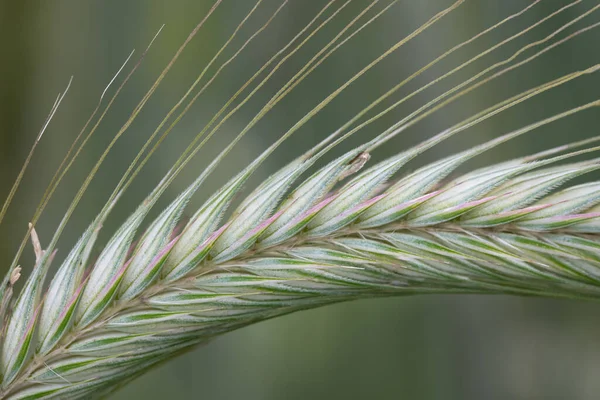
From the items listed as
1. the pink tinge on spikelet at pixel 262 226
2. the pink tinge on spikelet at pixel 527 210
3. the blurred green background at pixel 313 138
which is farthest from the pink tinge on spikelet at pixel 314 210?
the blurred green background at pixel 313 138

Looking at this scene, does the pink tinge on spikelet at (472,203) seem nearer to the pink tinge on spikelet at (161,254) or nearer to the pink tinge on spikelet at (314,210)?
the pink tinge on spikelet at (314,210)

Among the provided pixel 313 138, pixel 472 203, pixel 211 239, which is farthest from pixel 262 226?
pixel 313 138

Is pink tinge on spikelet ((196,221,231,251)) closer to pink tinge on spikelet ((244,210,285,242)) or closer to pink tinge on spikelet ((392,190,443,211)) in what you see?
pink tinge on spikelet ((244,210,285,242))

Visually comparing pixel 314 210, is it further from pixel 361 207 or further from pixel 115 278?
pixel 115 278

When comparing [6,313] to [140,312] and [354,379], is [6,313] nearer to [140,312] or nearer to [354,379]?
[140,312]

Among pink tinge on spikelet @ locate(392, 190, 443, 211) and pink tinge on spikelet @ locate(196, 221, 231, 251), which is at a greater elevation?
pink tinge on spikelet @ locate(392, 190, 443, 211)

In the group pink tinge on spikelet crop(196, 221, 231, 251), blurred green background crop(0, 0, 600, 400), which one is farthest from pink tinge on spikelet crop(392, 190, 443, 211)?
blurred green background crop(0, 0, 600, 400)

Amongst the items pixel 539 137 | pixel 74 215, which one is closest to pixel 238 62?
pixel 74 215

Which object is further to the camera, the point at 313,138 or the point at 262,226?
the point at 313,138
